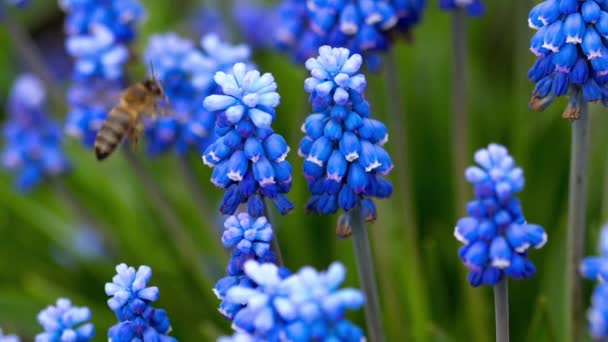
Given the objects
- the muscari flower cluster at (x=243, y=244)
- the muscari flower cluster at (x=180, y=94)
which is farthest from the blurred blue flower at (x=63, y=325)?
the muscari flower cluster at (x=180, y=94)

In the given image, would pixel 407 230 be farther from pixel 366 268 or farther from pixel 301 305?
pixel 301 305

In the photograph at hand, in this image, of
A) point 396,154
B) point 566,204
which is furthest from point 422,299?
point 566,204

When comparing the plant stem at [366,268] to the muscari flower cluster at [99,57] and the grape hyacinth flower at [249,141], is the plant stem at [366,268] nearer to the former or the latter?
the grape hyacinth flower at [249,141]

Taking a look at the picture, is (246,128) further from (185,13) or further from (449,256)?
(185,13)

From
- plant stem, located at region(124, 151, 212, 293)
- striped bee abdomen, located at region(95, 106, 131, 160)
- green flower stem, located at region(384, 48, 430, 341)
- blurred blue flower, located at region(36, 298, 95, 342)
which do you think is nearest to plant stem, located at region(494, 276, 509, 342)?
green flower stem, located at region(384, 48, 430, 341)

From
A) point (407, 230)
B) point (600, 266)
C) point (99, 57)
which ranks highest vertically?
point (99, 57)

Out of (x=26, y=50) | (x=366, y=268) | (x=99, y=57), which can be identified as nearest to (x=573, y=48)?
(x=366, y=268)

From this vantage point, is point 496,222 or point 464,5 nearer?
point 496,222

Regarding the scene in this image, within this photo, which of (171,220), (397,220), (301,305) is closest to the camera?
(301,305)
